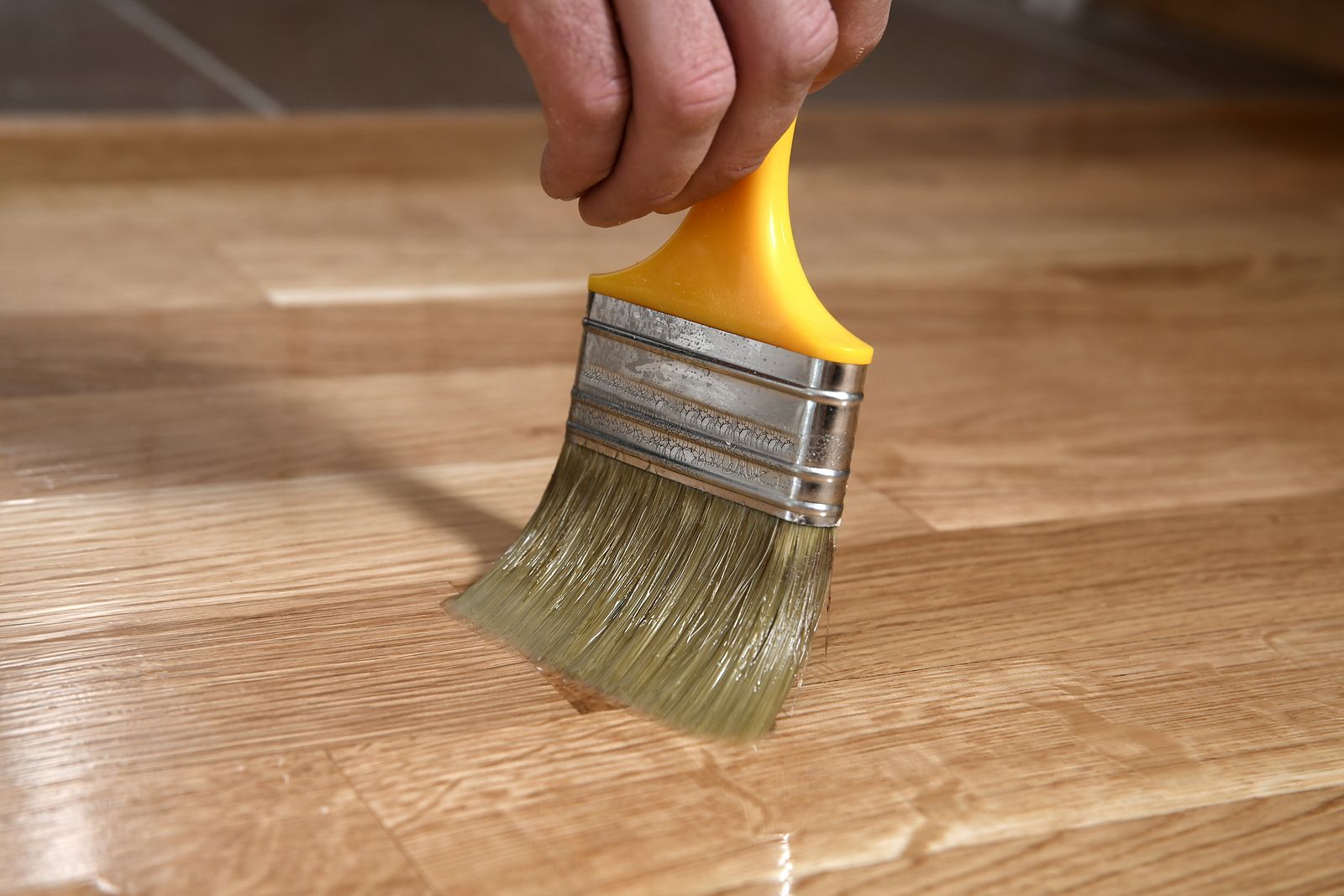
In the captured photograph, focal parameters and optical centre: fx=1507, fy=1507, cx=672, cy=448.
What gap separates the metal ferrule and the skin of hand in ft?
0.30

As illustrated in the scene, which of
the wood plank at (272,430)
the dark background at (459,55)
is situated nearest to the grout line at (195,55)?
the dark background at (459,55)

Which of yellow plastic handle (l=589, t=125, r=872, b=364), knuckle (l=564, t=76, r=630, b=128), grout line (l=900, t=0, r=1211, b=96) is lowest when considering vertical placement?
yellow plastic handle (l=589, t=125, r=872, b=364)

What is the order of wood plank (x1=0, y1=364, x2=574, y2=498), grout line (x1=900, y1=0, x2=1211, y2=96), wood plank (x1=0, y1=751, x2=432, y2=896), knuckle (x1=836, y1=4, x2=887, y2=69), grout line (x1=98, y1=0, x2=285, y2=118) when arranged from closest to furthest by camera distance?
1. wood plank (x1=0, y1=751, x2=432, y2=896)
2. knuckle (x1=836, y1=4, x2=887, y2=69)
3. wood plank (x1=0, y1=364, x2=574, y2=498)
4. grout line (x1=98, y1=0, x2=285, y2=118)
5. grout line (x1=900, y1=0, x2=1211, y2=96)

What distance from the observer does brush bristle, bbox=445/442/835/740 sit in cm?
65

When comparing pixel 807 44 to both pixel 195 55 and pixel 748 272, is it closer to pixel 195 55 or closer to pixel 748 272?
pixel 748 272

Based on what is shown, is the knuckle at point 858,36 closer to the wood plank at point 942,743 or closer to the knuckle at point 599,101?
the knuckle at point 599,101

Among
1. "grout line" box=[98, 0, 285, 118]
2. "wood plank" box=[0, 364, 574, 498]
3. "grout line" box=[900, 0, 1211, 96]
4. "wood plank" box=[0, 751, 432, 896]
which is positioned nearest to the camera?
"wood plank" box=[0, 751, 432, 896]

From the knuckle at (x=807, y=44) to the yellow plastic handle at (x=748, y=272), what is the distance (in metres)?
0.07

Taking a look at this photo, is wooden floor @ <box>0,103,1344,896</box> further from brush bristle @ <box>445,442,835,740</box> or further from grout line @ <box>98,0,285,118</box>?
grout line @ <box>98,0,285,118</box>

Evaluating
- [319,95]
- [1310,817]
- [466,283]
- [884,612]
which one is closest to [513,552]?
[884,612]

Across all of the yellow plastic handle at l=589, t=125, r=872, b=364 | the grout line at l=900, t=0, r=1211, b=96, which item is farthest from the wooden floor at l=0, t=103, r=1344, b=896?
the grout line at l=900, t=0, r=1211, b=96

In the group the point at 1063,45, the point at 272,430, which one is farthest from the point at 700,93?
the point at 1063,45

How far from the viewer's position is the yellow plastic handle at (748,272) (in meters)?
0.66

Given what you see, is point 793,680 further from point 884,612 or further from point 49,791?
point 49,791
